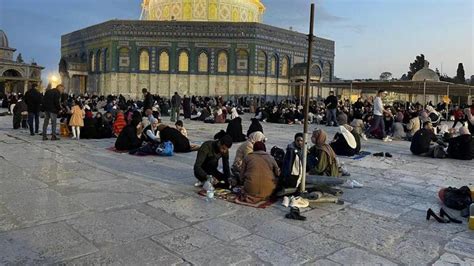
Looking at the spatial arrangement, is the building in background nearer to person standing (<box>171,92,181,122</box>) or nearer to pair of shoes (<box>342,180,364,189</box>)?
person standing (<box>171,92,181,122</box>)

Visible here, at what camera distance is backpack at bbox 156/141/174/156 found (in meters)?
8.10

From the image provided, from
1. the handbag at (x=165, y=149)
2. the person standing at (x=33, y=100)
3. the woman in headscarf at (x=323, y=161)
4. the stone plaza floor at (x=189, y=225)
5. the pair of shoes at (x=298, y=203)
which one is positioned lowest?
the stone plaza floor at (x=189, y=225)

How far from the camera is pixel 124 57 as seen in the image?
34781mm

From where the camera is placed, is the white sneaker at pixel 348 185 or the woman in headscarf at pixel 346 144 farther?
the woman in headscarf at pixel 346 144

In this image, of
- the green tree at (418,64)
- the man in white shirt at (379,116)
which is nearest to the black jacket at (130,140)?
the man in white shirt at (379,116)

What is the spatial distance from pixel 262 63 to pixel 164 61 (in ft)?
26.1

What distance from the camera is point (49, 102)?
988 centimetres

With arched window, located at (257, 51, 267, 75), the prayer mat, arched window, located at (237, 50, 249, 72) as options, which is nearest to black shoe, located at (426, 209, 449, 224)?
the prayer mat

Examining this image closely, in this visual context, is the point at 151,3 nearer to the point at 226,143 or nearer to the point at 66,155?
the point at 66,155

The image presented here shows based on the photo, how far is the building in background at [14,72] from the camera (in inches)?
1453

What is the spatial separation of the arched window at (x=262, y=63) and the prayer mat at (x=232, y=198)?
98.6ft

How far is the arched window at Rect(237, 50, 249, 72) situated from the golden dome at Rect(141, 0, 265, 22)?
18.9 ft

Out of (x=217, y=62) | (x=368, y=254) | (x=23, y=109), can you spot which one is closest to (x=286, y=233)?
(x=368, y=254)

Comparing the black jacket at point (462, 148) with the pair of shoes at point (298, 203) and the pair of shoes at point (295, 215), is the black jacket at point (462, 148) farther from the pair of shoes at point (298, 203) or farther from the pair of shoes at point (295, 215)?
the pair of shoes at point (295, 215)
